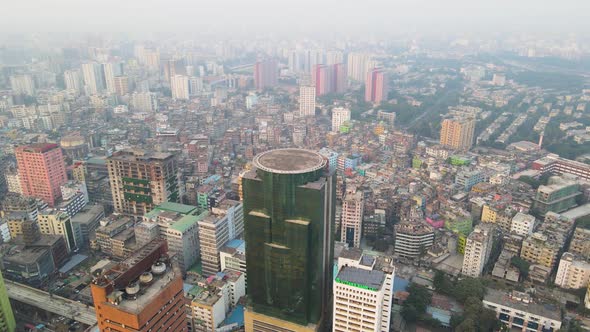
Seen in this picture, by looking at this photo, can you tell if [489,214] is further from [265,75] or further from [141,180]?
[265,75]

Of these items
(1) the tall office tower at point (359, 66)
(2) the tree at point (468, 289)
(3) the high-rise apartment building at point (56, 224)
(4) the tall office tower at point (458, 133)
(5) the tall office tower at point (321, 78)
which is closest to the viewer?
(2) the tree at point (468, 289)

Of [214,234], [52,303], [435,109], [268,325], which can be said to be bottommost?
[52,303]

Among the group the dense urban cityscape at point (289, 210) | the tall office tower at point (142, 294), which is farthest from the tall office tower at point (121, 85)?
the tall office tower at point (142, 294)

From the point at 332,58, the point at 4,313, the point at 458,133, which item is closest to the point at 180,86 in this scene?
the point at 332,58

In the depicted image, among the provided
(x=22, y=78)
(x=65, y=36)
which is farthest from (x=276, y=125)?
(x=65, y=36)

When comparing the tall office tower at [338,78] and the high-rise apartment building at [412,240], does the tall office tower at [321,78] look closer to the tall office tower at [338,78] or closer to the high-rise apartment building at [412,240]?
the tall office tower at [338,78]

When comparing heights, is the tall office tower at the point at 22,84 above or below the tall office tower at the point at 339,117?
above

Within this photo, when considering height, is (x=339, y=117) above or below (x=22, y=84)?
below

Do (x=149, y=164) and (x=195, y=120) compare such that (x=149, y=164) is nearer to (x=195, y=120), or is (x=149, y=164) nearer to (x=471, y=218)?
(x=471, y=218)
